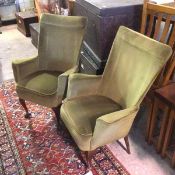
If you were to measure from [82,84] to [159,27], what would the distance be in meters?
0.73

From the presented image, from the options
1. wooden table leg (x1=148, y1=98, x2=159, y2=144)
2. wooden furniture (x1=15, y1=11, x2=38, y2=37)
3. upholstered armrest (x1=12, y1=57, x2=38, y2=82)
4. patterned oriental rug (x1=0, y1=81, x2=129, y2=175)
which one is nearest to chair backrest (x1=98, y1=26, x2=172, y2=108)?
wooden table leg (x1=148, y1=98, x2=159, y2=144)

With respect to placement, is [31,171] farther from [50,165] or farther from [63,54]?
[63,54]

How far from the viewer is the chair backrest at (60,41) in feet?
6.47

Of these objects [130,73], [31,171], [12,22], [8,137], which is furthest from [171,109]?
[12,22]

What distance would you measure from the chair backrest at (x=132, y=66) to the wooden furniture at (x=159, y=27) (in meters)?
0.25

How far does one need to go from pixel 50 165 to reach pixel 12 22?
12.4 ft

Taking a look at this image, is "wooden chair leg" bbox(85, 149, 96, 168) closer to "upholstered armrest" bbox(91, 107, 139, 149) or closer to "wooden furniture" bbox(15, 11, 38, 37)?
"upholstered armrest" bbox(91, 107, 139, 149)

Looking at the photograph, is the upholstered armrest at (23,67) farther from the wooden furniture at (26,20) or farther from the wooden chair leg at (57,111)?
the wooden furniture at (26,20)

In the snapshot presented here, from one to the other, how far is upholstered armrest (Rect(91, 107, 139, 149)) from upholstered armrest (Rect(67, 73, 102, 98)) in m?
0.42

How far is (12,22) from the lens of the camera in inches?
184

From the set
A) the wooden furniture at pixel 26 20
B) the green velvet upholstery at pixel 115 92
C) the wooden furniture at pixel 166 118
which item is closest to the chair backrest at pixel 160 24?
the wooden furniture at pixel 166 118

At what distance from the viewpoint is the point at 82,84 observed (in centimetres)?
172

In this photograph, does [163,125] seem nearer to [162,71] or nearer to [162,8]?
[162,71]

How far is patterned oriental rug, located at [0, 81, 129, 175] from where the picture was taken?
5.48ft
